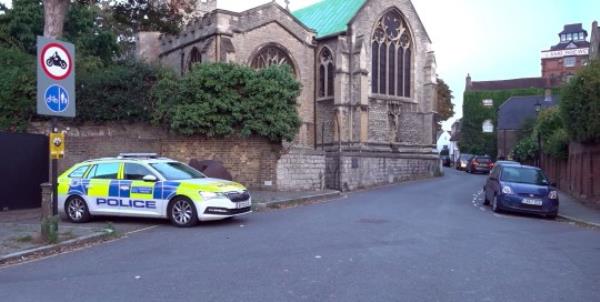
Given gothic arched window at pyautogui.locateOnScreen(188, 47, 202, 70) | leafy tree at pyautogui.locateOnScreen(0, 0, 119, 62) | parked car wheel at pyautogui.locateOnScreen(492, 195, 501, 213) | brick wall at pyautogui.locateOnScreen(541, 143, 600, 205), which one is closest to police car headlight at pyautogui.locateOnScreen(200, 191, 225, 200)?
parked car wheel at pyautogui.locateOnScreen(492, 195, 501, 213)

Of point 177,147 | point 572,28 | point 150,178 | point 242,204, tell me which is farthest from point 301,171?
point 572,28

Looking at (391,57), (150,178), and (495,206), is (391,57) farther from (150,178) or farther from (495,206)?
(150,178)

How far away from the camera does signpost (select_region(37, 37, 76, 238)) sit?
10055mm

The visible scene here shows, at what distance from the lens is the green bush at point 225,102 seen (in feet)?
64.4

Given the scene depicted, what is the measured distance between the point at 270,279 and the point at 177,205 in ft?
18.7

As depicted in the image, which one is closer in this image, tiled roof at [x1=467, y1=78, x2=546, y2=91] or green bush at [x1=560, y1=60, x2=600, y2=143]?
green bush at [x1=560, y1=60, x2=600, y2=143]

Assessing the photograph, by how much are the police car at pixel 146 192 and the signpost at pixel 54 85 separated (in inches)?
89.6

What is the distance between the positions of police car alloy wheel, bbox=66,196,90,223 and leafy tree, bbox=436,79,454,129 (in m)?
50.8

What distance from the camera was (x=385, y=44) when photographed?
1414 inches

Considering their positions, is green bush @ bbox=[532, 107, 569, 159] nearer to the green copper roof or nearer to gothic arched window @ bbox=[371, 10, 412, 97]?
gothic arched window @ bbox=[371, 10, 412, 97]

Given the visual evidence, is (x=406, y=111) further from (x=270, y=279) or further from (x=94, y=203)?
(x=270, y=279)

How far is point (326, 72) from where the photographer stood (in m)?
34.2

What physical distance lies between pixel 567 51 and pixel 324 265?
321 feet

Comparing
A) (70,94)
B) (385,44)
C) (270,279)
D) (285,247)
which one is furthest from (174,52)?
(270,279)
